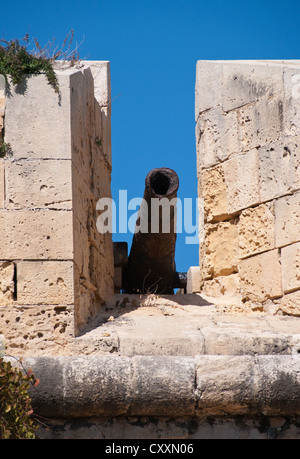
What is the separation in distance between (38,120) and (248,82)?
2124 millimetres

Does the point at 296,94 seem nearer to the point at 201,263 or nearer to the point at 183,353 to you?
the point at 201,263

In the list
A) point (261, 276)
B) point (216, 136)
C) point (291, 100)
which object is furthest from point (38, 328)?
point (291, 100)

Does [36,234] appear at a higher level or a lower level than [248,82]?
lower

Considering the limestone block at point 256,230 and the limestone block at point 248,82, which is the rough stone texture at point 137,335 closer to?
the limestone block at point 256,230

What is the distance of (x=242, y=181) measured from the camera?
8.53 m

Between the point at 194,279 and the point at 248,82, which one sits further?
the point at 194,279

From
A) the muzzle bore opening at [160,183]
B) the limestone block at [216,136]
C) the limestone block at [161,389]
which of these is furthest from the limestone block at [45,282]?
the limestone block at [216,136]

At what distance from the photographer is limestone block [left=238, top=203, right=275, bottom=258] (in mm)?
8273

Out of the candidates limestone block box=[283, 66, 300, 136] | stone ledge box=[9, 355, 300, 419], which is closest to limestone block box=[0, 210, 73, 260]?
stone ledge box=[9, 355, 300, 419]

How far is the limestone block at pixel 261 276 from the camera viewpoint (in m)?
8.16

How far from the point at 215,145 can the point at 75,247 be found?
204 cm

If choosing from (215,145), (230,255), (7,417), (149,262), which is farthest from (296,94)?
(7,417)

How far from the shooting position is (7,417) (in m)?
6.18

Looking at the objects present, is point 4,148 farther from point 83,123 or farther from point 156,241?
point 156,241
